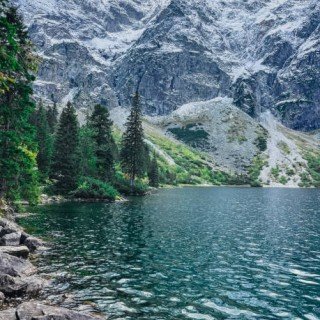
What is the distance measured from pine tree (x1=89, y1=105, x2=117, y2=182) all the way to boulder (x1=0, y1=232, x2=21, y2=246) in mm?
59566

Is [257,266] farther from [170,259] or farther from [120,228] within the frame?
[120,228]

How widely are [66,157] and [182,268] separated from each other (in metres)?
59.3

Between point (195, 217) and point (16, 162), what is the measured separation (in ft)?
98.5

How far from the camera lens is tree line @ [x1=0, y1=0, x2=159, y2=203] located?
3850cm

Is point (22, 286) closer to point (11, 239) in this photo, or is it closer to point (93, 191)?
point (11, 239)

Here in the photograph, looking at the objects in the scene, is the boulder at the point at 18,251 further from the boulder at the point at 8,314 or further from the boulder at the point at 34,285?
the boulder at the point at 8,314

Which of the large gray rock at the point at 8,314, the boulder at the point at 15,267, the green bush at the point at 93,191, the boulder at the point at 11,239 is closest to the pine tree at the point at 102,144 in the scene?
the green bush at the point at 93,191

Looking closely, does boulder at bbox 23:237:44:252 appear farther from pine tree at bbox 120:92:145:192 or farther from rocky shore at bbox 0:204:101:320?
pine tree at bbox 120:92:145:192

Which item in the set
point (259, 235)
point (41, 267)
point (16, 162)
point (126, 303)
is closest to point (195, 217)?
point (259, 235)

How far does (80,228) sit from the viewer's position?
1694 inches

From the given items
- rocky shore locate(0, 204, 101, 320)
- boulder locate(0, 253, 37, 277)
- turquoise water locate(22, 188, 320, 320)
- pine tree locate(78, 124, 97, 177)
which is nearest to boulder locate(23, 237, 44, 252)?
rocky shore locate(0, 204, 101, 320)

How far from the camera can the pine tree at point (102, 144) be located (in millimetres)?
90062

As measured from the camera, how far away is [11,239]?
3009 cm

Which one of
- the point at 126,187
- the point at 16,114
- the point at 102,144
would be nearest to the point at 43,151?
the point at 102,144
